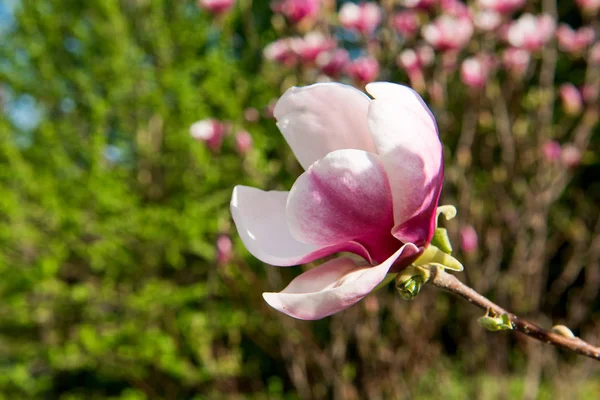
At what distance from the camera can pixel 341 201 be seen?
48 centimetres

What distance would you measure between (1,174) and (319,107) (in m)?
3.57

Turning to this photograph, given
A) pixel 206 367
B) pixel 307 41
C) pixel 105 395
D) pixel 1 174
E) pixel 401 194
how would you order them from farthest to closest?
pixel 105 395 → pixel 1 174 → pixel 206 367 → pixel 307 41 → pixel 401 194

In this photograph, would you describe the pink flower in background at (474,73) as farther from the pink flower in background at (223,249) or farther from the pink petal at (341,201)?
the pink petal at (341,201)

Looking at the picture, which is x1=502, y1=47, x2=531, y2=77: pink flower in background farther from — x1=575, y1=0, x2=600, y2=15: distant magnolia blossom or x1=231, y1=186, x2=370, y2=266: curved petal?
x1=231, y1=186, x2=370, y2=266: curved petal

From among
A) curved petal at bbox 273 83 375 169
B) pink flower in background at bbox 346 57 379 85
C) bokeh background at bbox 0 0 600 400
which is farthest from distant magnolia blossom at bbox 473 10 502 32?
curved petal at bbox 273 83 375 169

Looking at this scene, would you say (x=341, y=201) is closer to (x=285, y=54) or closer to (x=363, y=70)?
(x=363, y=70)

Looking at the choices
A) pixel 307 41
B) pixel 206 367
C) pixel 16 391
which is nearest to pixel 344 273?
pixel 307 41

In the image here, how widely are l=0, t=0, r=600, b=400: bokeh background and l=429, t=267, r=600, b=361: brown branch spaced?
1.48 meters

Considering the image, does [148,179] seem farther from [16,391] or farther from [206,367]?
[16,391]

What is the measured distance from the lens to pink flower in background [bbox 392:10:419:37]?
2.10 metres

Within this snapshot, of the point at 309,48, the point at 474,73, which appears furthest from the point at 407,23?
the point at 309,48

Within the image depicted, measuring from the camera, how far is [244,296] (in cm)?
292

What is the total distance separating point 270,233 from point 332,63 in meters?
1.54

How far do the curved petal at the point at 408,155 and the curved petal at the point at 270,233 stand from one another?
0.05m
